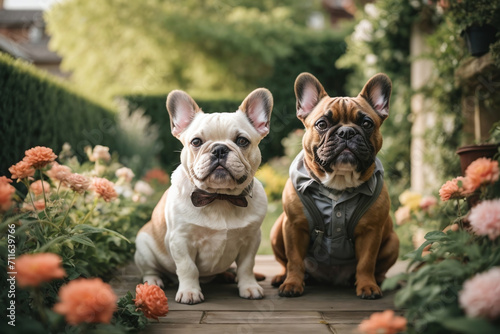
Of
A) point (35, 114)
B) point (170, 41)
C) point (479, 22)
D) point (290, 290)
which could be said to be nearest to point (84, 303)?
point (290, 290)

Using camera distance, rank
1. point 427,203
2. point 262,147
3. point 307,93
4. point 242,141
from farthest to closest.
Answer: point 262,147, point 427,203, point 307,93, point 242,141

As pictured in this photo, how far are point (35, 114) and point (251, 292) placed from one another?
3064mm

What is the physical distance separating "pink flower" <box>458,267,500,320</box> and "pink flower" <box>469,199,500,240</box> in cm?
23

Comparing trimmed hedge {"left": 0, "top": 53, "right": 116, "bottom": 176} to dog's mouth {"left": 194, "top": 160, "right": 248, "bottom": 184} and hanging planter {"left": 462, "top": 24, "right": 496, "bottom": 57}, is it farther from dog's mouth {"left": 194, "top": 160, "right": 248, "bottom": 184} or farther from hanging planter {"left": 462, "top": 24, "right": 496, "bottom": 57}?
hanging planter {"left": 462, "top": 24, "right": 496, "bottom": 57}

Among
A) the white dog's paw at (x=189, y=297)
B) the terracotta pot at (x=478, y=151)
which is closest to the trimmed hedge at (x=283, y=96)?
the white dog's paw at (x=189, y=297)

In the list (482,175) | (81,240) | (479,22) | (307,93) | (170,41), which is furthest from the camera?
(170,41)

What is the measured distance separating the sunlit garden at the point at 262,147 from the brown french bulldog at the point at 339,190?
0.18 metres

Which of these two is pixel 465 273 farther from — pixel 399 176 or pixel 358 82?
pixel 358 82

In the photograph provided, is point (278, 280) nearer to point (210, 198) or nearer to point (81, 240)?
point (210, 198)

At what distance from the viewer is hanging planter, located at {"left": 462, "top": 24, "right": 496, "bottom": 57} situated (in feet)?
10.4

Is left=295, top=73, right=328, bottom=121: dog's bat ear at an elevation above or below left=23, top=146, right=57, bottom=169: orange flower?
above

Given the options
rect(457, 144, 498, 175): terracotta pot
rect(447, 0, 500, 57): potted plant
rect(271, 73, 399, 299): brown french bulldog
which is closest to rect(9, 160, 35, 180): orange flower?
rect(271, 73, 399, 299): brown french bulldog

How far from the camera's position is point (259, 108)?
8.79ft

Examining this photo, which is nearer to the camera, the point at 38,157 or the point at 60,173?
the point at 38,157
